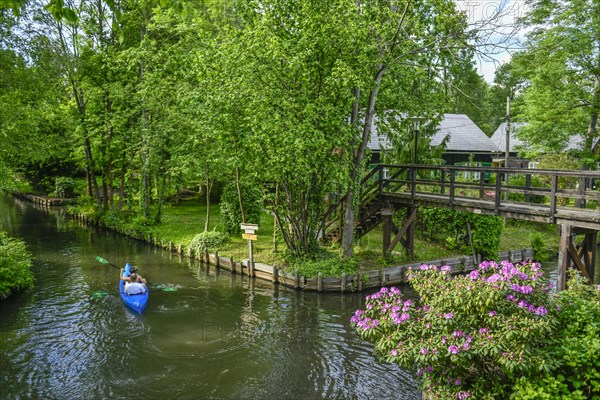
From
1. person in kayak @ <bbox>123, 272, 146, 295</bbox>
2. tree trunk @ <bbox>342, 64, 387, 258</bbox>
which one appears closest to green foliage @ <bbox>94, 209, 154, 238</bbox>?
person in kayak @ <bbox>123, 272, 146, 295</bbox>

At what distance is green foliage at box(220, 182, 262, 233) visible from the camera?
2150 centimetres

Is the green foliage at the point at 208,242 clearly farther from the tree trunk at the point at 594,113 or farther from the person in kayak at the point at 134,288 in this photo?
the tree trunk at the point at 594,113

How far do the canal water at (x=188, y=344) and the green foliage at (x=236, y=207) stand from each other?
4236 mm

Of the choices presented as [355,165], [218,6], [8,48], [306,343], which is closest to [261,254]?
[355,165]

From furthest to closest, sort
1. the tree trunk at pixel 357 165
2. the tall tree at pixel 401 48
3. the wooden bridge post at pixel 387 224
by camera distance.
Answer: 1. the wooden bridge post at pixel 387 224
2. the tree trunk at pixel 357 165
3. the tall tree at pixel 401 48

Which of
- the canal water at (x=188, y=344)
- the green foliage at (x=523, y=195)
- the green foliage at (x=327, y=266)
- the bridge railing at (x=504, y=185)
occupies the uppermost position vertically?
the bridge railing at (x=504, y=185)

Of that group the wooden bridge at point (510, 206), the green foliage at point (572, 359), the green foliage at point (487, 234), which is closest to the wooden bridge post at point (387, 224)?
the wooden bridge at point (510, 206)

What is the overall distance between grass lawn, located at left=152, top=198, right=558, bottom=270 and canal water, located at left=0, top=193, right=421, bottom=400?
1.98 meters

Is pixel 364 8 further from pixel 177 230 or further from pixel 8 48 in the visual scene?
pixel 177 230

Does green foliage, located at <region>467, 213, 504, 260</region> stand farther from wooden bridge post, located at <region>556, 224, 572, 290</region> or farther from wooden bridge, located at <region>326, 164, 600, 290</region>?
wooden bridge post, located at <region>556, 224, 572, 290</region>

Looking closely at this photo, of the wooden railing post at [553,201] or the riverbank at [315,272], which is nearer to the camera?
the wooden railing post at [553,201]

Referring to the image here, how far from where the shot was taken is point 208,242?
2027cm

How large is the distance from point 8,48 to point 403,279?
15.4 m

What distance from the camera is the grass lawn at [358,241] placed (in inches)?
706
